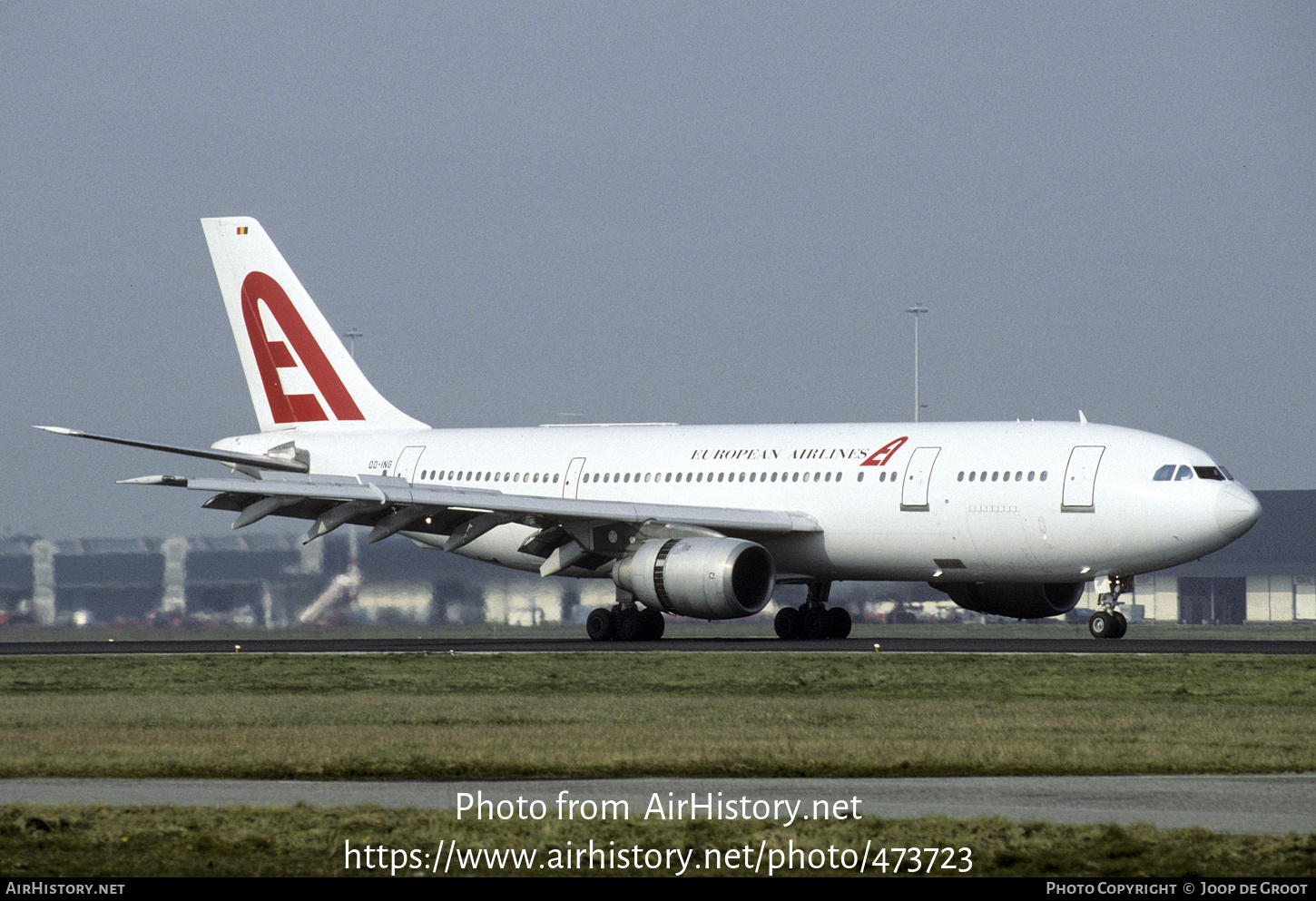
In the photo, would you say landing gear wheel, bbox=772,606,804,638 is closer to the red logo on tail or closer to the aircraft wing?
the aircraft wing

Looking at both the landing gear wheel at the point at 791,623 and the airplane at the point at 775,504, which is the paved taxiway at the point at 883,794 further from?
the landing gear wheel at the point at 791,623

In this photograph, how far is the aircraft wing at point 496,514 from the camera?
35.5 meters

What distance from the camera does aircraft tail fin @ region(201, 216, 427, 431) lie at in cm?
4412

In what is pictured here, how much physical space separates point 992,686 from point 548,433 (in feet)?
62.7

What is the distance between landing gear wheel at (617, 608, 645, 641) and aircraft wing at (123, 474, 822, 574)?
1.31m

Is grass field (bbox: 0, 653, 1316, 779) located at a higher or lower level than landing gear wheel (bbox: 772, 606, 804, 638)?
lower

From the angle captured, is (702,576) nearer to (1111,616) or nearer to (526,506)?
(526,506)

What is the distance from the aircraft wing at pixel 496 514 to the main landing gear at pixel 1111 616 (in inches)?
213

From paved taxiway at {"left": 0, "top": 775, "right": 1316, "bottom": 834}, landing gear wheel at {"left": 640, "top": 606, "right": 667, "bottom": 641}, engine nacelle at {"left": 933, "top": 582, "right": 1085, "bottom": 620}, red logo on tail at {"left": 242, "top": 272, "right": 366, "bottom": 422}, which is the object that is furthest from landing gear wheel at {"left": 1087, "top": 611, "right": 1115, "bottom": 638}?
paved taxiway at {"left": 0, "top": 775, "right": 1316, "bottom": 834}

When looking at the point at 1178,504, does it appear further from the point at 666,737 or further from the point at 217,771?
the point at 217,771

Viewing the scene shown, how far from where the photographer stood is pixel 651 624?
3644 cm

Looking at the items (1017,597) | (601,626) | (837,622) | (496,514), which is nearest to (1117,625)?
(1017,597)

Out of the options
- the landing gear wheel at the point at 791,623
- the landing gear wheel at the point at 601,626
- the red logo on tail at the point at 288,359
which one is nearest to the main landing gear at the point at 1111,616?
the landing gear wheel at the point at 791,623

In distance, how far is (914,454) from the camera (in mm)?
34938
